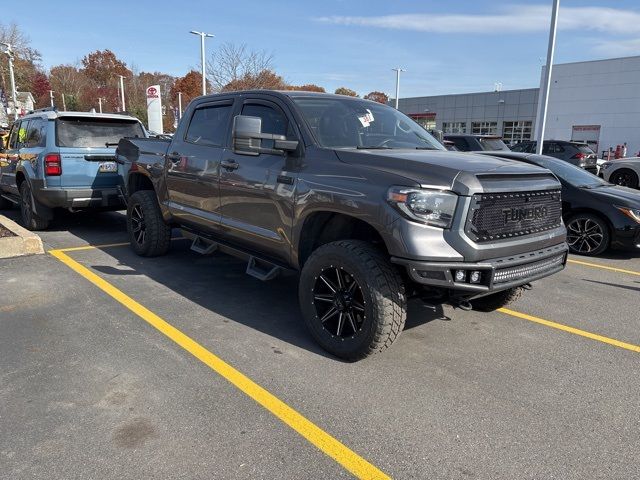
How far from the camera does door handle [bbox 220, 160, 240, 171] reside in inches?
186

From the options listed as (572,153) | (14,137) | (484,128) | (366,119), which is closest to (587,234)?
(366,119)

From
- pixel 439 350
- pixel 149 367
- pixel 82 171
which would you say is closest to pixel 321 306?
pixel 439 350

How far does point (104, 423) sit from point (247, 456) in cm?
92

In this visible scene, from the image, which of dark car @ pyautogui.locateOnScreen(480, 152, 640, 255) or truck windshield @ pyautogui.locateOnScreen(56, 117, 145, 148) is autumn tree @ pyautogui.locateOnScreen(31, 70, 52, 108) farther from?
dark car @ pyautogui.locateOnScreen(480, 152, 640, 255)

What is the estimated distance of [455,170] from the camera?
3.40 meters

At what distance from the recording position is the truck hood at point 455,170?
3350 millimetres


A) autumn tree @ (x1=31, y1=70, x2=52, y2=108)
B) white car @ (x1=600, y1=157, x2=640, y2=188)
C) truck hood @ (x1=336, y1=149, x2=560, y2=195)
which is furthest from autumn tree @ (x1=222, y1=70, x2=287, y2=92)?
autumn tree @ (x1=31, y1=70, x2=52, y2=108)

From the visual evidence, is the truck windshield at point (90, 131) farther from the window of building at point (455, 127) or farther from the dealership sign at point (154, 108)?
the window of building at point (455, 127)

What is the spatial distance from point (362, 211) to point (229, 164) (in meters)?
1.85

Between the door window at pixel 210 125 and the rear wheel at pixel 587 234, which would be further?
the rear wheel at pixel 587 234

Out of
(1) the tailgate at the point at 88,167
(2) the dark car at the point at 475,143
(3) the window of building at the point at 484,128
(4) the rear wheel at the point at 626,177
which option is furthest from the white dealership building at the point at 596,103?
(1) the tailgate at the point at 88,167

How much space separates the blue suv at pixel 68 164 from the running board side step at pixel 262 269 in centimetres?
347

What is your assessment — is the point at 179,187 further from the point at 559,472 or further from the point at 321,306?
the point at 559,472

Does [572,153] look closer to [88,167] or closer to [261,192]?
[88,167]
